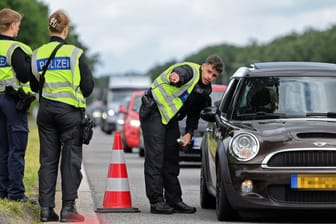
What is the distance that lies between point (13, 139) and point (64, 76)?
1175 mm

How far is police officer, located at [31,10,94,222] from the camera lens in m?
10.8

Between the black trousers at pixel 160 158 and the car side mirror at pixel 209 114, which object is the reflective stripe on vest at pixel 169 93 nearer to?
the black trousers at pixel 160 158

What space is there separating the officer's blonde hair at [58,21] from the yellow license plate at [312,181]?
241 cm

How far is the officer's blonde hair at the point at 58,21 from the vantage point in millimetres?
10781

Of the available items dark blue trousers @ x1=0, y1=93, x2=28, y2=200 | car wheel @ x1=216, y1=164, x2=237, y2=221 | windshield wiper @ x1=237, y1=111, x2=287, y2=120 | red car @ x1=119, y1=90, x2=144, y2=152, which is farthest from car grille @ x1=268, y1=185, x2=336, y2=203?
red car @ x1=119, y1=90, x2=144, y2=152

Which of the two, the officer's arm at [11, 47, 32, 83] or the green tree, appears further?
the green tree

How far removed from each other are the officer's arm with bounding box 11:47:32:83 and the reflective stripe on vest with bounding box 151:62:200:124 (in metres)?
1.36

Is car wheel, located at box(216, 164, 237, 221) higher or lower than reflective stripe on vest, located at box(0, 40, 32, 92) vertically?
lower

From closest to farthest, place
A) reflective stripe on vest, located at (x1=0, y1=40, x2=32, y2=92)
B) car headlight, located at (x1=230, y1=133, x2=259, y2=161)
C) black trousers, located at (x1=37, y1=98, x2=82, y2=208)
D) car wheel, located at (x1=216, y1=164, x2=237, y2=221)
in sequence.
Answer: car headlight, located at (x1=230, y1=133, x2=259, y2=161), black trousers, located at (x1=37, y1=98, x2=82, y2=208), car wheel, located at (x1=216, y1=164, x2=237, y2=221), reflective stripe on vest, located at (x1=0, y1=40, x2=32, y2=92)

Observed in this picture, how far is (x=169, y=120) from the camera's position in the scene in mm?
12219

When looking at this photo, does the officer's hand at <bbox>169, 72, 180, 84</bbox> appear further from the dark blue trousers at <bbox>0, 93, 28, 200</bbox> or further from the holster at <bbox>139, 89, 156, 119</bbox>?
the dark blue trousers at <bbox>0, 93, 28, 200</bbox>

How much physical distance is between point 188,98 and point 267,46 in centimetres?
18661

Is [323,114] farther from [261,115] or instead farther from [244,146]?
[244,146]

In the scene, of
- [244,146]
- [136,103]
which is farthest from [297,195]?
[136,103]
